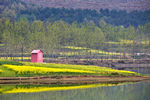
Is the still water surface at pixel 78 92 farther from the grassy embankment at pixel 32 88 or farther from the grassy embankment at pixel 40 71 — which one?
the grassy embankment at pixel 40 71

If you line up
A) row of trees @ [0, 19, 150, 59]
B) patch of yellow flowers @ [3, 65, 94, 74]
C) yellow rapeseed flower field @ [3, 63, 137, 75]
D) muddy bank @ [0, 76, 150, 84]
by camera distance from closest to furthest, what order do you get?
muddy bank @ [0, 76, 150, 84] < patch of yellow flowers @ [3, 65, 94, 74] < yellow rapeseed flower field @ [3, 63, 137, 75] < row of trees @ [0, 19, 150, 59]

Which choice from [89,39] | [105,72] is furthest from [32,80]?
[89,39]

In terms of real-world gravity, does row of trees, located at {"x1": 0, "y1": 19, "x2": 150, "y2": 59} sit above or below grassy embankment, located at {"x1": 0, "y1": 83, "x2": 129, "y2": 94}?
above

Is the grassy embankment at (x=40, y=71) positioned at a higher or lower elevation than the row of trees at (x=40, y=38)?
lower

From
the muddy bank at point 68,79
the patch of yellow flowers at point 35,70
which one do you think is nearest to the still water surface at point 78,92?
the muddy bank at point 68,79

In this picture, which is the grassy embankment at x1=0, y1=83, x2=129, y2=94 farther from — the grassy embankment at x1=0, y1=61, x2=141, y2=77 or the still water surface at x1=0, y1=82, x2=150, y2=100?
the grassy embankment at x1=0, y1=61, x2=141, y2=77

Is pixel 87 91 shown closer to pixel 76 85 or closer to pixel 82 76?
pixel 76 85

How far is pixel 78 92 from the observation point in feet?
207

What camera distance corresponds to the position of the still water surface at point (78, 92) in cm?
5738

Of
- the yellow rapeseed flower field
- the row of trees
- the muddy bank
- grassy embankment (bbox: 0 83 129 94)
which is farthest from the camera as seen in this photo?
the row of trees

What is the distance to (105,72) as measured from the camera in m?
86.8

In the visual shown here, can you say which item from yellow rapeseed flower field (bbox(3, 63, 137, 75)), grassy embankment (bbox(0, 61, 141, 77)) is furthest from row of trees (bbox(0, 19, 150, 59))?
yellow rapeseed flower field (bbox(3, 63, 137, 75))

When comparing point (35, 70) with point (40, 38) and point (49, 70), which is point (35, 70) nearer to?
point (49, 70)

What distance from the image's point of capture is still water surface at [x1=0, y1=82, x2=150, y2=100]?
188ft
